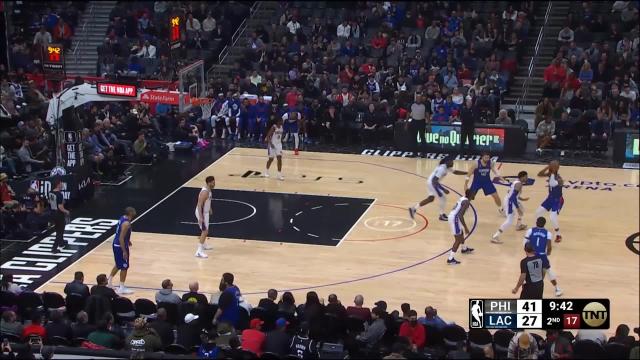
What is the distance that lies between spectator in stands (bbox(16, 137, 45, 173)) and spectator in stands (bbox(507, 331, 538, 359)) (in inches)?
587

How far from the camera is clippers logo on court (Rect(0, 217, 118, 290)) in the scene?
21.5 metres

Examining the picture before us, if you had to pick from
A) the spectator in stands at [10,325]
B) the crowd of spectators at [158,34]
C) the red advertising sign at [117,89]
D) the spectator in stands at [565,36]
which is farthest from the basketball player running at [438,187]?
the crowd of spectators at [158,34]

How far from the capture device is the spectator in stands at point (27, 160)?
88.7 ft

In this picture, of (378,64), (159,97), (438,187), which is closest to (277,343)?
(438,187)

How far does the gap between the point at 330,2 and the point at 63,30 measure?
8.93 metres

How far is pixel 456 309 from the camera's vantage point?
19.6 meters

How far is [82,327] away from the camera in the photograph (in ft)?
53.9

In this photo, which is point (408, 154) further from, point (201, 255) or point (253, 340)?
point (253, 340)

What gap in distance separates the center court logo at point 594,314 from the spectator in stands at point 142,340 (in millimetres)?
5731

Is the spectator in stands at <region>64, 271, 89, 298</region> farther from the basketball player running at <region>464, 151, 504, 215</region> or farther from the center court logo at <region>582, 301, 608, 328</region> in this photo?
the basketball player running at <region>464, 151, 504, 215</region>

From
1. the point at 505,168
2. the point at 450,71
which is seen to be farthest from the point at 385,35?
the point at 505,168

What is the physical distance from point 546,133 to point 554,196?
317 inches

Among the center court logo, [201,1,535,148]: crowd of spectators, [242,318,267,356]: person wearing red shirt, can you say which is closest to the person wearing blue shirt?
[201,1,535,148]: crowd of spectators

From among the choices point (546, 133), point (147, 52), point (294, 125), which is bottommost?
point (546, 133)
